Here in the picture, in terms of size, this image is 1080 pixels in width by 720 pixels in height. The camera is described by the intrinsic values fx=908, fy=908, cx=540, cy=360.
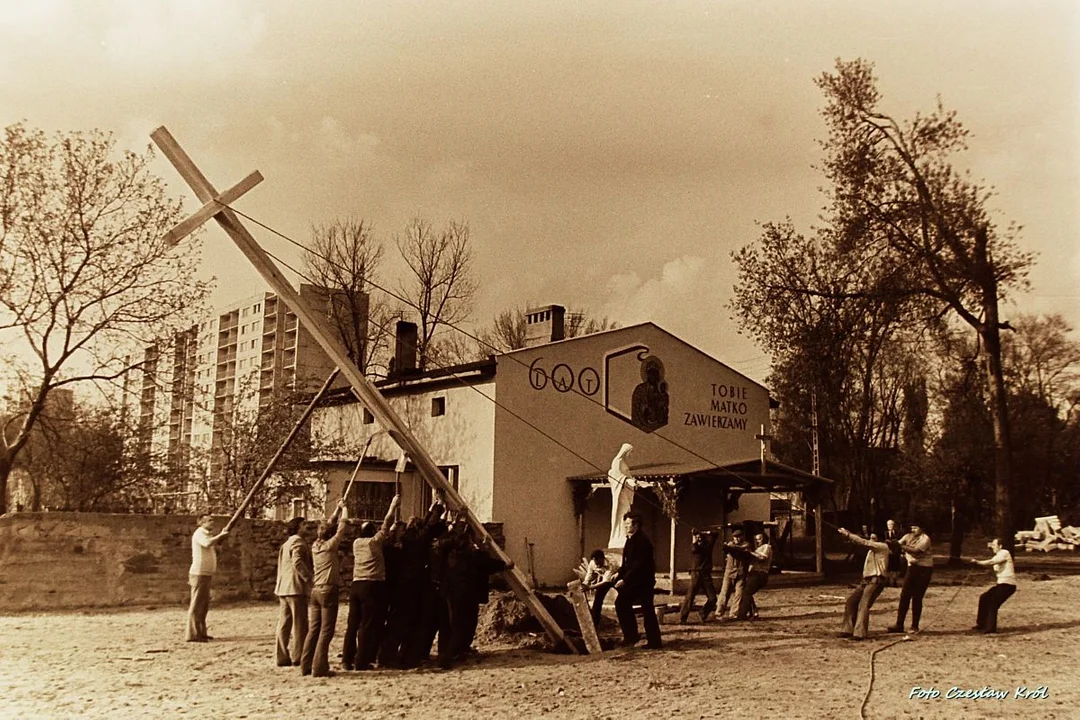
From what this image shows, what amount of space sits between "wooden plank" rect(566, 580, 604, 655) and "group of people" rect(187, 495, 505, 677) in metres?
1.22

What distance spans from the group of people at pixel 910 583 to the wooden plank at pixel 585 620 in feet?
12.8

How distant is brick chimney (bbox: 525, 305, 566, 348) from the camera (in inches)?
1090

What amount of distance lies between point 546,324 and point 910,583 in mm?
15835

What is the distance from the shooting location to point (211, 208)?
11.1 m

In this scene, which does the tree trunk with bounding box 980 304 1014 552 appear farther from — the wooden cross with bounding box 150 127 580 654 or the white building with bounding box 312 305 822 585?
the wooden cross with bounding box 150 127 580 654

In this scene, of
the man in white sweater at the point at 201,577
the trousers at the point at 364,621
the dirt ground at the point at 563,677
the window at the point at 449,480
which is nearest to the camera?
the dirt ground at the point at 563,677

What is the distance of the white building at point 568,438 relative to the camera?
75.8ft

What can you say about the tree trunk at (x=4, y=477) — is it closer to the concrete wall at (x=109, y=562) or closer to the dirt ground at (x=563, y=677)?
the concrete wall at (x=109, y=562)

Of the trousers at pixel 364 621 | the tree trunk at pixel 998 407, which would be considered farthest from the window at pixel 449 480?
the tree trunk at pixel 998 407

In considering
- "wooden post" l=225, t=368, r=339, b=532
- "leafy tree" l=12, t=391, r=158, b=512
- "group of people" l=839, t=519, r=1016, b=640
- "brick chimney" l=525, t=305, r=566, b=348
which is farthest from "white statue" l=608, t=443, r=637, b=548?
"leafy tree" l=12, t=391, r=158, b=512

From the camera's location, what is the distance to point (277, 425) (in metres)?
23.9

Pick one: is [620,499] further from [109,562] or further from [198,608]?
[109,562]

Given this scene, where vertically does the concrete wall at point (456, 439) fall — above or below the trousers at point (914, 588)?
above

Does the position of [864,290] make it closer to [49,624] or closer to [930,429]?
[930,429]
